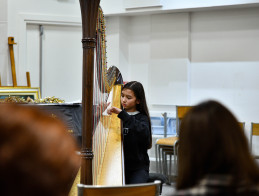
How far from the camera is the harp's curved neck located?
1768mm

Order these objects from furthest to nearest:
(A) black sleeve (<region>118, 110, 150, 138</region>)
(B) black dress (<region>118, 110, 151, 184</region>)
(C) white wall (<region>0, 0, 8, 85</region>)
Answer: (C) white wall (<region>0, 0, 8, 85</region>) → (B) black dress (<region>118, 110, 151, 184</region>) → (A) black sleeve (<region>118, 110, 150, 138</region>)

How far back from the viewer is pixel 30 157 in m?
0.67

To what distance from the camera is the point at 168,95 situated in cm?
619

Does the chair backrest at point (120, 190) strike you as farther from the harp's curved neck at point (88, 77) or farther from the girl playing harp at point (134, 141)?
Result: the girl playing harp at point (134, 141)

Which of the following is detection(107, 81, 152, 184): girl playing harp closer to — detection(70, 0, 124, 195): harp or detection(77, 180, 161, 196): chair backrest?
detection(70, 0, 124, 195): harp

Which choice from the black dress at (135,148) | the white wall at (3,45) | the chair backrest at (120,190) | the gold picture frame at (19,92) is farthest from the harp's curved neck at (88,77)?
the white wall at (3,45)

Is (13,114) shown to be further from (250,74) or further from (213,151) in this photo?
(250,74)

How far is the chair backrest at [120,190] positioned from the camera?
1695 millimetres

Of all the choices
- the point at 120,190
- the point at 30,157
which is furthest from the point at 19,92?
the point at 30,157

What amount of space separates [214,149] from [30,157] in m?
0.53


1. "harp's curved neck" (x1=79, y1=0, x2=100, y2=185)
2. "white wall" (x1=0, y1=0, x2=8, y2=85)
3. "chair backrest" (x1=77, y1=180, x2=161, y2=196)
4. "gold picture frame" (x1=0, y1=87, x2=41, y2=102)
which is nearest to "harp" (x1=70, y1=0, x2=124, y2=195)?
"harp's curved neck" (x1=79, y1=0, x2=100, y2=185)

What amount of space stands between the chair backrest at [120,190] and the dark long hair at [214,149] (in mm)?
712

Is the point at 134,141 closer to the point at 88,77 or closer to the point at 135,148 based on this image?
the point at 135,148

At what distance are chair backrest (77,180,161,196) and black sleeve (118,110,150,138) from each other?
1.09 m
